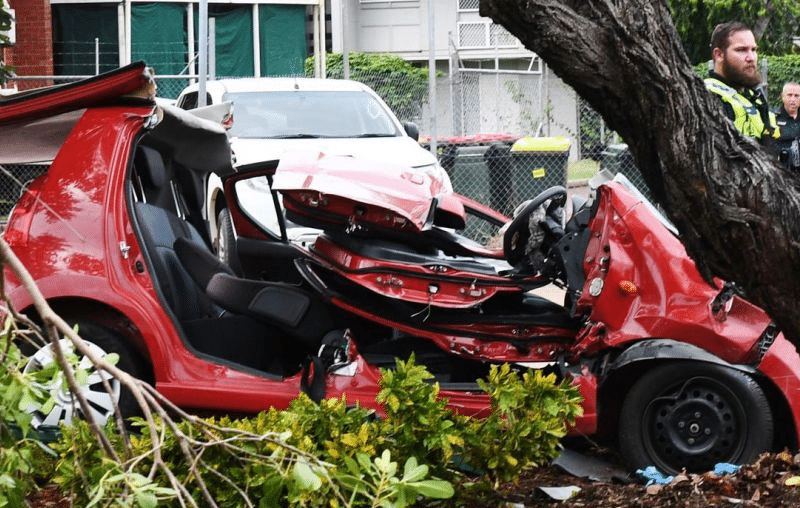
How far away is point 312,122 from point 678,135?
35.2ft

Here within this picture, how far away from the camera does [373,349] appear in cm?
658

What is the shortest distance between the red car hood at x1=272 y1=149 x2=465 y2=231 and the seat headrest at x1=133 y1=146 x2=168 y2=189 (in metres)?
0.94

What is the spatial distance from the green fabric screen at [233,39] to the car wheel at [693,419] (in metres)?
28.9

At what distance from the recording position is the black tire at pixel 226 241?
25.5 feet

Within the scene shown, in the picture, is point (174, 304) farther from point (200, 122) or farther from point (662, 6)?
point (662, 6)

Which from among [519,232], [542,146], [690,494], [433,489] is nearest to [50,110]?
[519,232]

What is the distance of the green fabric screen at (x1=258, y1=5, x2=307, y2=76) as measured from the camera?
35188 mm

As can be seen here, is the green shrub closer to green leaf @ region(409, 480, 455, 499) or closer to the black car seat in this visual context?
green leaf @ region(409, 480, 455, 499)

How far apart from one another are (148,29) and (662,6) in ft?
101

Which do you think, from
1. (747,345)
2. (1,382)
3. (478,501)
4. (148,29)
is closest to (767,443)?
(747,345)

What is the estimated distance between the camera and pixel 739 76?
7.73m

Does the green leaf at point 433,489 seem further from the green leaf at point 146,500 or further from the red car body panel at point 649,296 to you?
the red car body panel at point 649,296

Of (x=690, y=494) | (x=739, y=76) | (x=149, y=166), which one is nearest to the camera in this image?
(x=690, y=494)

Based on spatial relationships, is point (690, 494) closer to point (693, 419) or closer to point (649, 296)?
point (693, 419)
